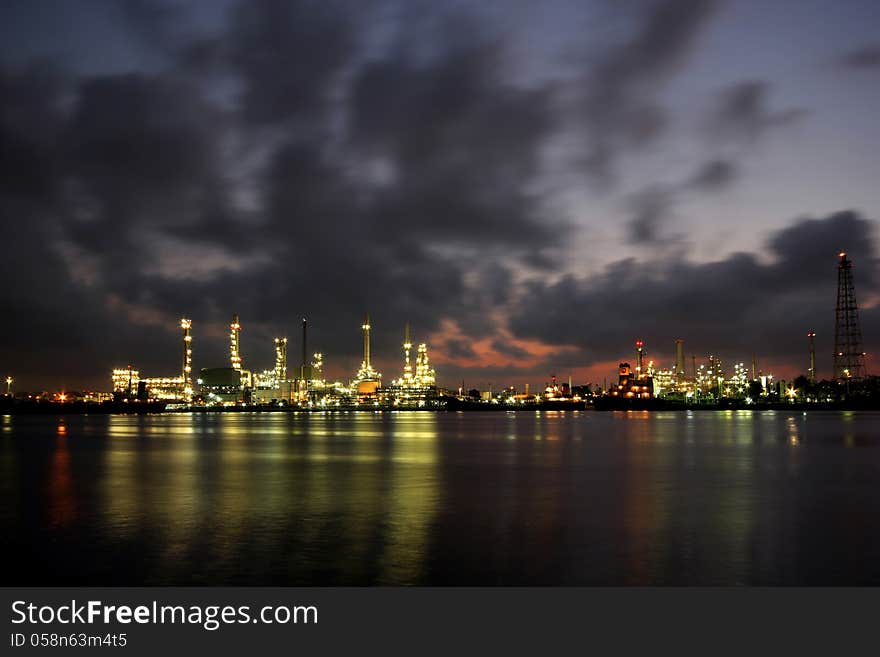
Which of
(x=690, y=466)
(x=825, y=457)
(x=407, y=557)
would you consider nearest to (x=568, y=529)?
(x=407, y=557)

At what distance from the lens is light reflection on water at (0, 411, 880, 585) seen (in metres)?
15.1

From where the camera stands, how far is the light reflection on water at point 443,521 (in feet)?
49.5

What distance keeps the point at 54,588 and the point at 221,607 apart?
329 centimetres

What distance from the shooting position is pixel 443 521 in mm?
20766

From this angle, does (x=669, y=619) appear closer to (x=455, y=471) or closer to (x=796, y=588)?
(x=796, y=588)

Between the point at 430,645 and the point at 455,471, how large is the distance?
24.5 m

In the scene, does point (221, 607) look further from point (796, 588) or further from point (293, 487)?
point (293, 487)

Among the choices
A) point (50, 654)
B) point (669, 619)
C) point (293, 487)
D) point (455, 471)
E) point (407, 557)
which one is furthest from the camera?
point (455, 471)

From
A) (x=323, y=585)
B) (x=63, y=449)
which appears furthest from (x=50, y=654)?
(x=63, y=449)

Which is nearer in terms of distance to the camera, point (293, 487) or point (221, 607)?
point (221, 607)

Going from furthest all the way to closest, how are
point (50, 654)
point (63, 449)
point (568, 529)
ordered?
point (63, 449) < point (568, 529) < point (50, 654)

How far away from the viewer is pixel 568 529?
19938 millimetres

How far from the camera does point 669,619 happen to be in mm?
12312

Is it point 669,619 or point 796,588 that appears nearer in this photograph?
point 669,619
